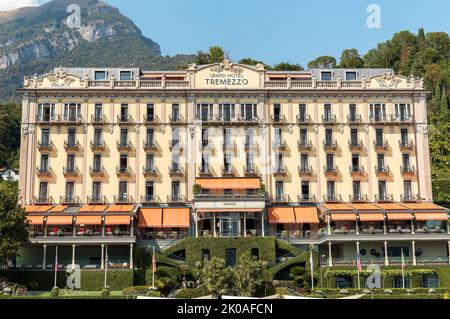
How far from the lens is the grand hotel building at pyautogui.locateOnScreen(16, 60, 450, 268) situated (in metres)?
59.3

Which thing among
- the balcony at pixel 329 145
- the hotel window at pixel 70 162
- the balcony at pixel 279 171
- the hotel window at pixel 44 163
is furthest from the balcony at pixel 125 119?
the balcony at pixel 329 145

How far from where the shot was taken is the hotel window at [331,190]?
6172 cm

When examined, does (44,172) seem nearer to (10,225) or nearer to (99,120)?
(99,120)

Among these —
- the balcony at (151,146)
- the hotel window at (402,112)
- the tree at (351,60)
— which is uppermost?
the tree at (351,60)

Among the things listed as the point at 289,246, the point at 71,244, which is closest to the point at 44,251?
the point at 71,244

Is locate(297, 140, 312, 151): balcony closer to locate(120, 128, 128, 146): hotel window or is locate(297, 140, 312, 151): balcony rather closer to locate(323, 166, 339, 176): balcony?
locate(323, 166, 339, 176): balcony

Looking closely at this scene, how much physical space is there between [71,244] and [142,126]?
14830mm

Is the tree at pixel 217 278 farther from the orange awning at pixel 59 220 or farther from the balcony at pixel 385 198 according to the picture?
the balcony at pixel 385 198

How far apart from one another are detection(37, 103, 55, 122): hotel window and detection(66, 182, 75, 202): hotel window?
7217mm

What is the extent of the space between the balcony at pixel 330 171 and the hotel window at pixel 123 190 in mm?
20808

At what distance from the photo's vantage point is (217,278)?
45250 millimetres

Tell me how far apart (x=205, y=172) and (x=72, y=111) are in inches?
609

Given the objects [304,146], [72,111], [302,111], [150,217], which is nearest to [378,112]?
[302,111]

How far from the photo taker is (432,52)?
120875mm
